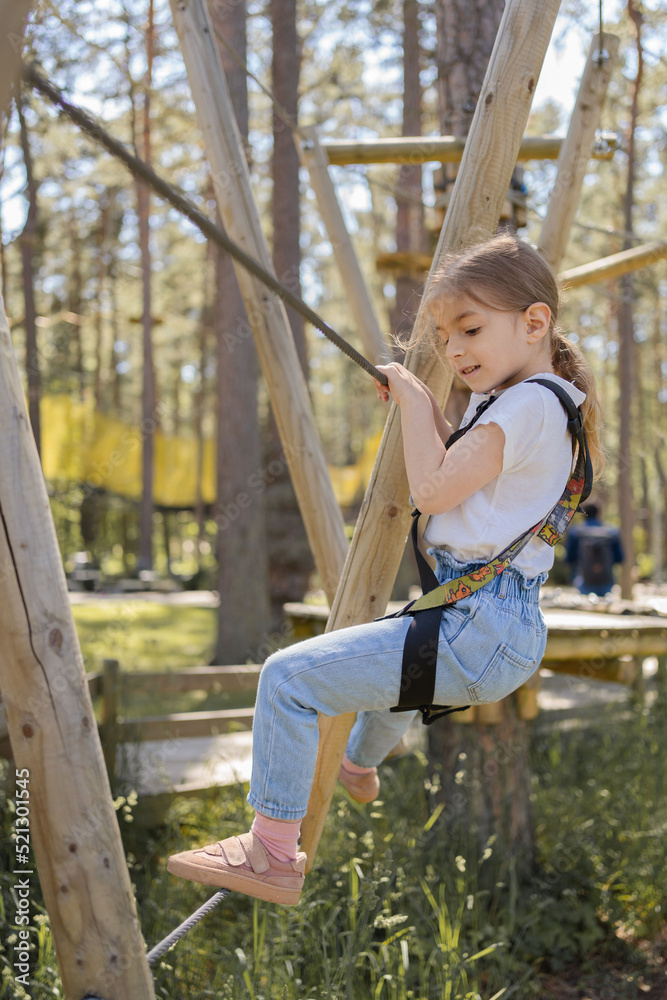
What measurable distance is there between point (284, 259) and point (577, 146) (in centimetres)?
597

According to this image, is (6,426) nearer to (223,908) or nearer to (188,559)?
(223,908)

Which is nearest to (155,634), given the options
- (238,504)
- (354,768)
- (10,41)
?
(238,504)

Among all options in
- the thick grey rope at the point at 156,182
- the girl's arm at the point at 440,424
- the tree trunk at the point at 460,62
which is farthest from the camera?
the tree trunk at the point at 460,62

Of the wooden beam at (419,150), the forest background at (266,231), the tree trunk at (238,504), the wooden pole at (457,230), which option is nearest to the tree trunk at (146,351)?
the forest background at (266,231)

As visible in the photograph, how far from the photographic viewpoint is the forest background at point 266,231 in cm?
812

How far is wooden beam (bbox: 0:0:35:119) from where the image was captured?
4.11ft

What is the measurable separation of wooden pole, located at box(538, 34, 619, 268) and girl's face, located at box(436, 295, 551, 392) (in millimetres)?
1260

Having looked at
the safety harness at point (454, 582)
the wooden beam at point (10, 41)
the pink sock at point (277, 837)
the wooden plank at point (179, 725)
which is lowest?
the wooden plank at point (179, 725)

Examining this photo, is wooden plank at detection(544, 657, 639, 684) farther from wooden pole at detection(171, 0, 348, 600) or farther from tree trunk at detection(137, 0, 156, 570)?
tree trunk at detection(137, 0, 156, 570)

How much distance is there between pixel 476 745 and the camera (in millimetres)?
3793

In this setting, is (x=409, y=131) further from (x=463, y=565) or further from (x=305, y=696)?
(x=305, y=696)

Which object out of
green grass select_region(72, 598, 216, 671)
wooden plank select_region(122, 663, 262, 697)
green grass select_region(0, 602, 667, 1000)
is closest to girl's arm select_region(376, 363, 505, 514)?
green grass select_region(0, 602, 667, 1000)

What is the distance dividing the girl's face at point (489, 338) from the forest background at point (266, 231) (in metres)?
0.37

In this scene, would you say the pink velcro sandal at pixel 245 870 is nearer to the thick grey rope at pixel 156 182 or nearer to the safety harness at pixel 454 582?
the safety harness at pixel 454 582
